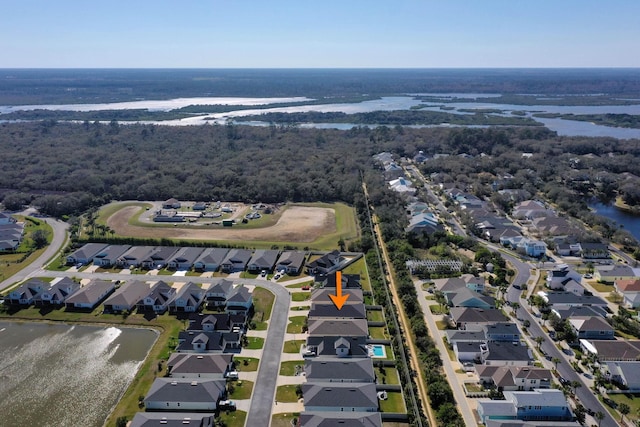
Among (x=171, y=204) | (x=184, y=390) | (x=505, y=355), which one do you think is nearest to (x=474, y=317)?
(x=505, y=355)

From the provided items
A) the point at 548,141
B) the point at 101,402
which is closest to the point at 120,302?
the point at 101,402

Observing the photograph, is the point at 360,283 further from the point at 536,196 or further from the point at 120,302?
the point at 536,196

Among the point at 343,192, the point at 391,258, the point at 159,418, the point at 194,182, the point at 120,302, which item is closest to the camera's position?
the point at 159,418

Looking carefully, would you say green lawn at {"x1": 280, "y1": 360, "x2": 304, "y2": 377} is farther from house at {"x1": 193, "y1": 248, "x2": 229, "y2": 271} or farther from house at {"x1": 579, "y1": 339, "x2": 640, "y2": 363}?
house at {"x1": 579, "y1": 339, "x2": 640, "y2": 363}

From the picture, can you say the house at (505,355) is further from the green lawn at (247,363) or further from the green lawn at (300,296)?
the green lawn at (247,363)

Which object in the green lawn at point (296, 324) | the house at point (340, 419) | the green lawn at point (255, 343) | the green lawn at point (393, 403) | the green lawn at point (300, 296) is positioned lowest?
the green lawn at point (300, 296)

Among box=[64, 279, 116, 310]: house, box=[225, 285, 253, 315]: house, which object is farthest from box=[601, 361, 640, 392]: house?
box=[64, 279, 116, 310]: house

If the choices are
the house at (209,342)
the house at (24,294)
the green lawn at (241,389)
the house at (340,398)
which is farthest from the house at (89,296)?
the house at (340,398)

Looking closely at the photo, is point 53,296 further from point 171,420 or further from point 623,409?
point 623,409
